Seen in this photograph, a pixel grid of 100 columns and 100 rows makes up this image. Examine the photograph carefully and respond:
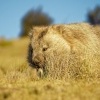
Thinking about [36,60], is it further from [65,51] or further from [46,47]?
[65,51]

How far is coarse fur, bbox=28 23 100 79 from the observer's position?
813 centimetres

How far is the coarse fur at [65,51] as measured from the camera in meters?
8.13

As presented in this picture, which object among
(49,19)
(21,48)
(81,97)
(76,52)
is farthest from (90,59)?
(49,19)

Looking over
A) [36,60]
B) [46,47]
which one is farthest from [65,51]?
[36,60]

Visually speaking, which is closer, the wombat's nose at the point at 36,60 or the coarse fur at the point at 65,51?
the coarse fur at the point at 65,51

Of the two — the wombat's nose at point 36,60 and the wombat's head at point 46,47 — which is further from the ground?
the wombat's head at point 46,47

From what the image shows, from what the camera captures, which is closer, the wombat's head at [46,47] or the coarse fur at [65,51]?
the coarse fur at [65,51]

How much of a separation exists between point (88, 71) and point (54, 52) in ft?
2.94

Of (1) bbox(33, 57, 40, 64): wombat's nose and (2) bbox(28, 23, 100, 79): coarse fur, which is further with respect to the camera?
(1) bbox(33, 57, 40, 64): wombat's nose

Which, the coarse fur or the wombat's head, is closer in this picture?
the coarse fur

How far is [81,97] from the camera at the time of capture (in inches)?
206

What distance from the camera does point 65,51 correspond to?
27.5ft

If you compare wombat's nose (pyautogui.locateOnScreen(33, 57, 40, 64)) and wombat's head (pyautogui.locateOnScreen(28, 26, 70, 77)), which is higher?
wombat's head (pyautogui.locateOnScreen(28, 26, 70, 77))

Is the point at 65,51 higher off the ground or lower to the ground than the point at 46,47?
lower
